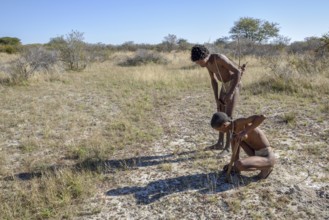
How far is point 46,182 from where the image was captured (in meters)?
3.93

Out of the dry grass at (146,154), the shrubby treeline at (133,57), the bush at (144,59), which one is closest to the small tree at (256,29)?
the shrubby treeline at (133,57)

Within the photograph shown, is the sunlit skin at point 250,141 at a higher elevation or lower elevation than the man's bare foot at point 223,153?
higher

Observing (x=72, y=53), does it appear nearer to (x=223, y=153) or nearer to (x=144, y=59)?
(x=144, y=59)

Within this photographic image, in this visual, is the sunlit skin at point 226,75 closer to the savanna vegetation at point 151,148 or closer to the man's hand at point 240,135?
the savanna vegetation at point 151,148

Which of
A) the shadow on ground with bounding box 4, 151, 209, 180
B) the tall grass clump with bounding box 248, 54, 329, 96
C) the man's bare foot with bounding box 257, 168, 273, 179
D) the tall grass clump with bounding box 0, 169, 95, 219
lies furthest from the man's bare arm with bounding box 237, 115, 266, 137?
the tall grass clump with bounding box 248, 54, 329, 96

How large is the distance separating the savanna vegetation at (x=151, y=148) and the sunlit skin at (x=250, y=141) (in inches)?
8.2

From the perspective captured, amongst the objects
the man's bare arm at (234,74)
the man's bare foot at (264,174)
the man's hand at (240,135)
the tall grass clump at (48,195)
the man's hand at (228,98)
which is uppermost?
the man's bare arm at (234,74)

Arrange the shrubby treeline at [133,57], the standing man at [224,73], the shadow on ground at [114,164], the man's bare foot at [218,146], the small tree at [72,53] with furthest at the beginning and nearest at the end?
the small tree at [72,53] → the shrubby treeline at [133,57] → the man's bare foot at [218,146] → the shadow on ground at [114,164] → the standing man at [224,73]

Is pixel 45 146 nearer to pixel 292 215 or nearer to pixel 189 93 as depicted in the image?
pixel 292 215

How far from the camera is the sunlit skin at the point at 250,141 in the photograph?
11.6ft

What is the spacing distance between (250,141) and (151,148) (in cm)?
181

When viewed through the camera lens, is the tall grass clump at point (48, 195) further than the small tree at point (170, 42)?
No

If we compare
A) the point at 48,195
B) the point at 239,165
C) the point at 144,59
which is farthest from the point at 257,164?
the point at 144,59

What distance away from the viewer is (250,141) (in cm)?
391
